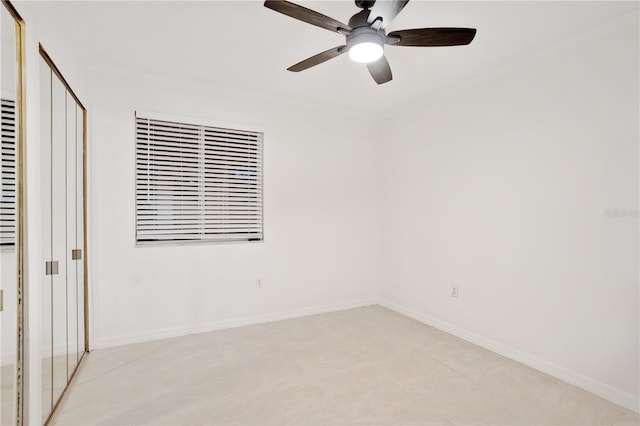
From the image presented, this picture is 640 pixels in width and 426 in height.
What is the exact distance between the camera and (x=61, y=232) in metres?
2.23

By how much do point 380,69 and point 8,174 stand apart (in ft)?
7.03

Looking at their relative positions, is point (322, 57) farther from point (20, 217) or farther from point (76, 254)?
point (76, 254)

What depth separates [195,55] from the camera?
2.88m

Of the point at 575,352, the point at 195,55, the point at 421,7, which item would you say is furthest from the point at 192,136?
the point at 575,352

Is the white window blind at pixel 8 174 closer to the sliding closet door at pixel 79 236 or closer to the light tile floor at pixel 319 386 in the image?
the sliding closet door at pixel 79 236

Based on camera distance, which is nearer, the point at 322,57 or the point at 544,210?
the point at 322,57

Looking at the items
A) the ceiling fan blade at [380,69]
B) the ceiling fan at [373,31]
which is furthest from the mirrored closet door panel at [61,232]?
the ceiling fan blade at [380,69]

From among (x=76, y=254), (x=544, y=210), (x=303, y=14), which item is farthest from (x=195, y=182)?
(x=544, y=210)

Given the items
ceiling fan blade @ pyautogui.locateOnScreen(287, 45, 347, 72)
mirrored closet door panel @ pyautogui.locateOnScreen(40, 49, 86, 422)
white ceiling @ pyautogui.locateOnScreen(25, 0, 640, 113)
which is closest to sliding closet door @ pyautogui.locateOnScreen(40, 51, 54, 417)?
mirrored closet door panel @ pyautogui.locateOnScreen(40, 49, 86, 422)

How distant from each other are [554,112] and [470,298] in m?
1.81

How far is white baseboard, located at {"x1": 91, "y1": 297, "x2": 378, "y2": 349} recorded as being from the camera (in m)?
3.19

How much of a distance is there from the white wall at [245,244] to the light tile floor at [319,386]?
365mm

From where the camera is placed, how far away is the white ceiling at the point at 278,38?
2.22 m

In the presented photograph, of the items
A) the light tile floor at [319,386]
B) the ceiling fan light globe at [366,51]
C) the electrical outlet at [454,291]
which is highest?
the ceiling fan light globe at [366,51]
